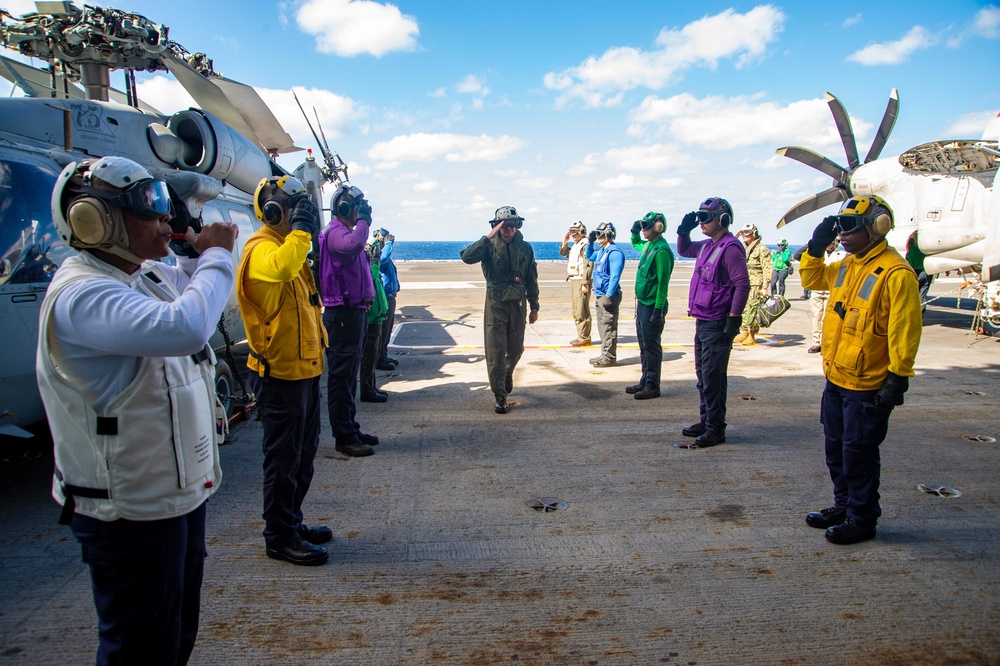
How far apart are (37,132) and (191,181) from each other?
2926 millimetres

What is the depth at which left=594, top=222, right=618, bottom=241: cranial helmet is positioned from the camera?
9.12 m

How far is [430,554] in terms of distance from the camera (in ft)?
11.1

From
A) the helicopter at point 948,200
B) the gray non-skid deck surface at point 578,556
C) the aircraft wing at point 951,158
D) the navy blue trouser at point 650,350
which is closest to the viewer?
the gray non-skid deck surface at point 578,556

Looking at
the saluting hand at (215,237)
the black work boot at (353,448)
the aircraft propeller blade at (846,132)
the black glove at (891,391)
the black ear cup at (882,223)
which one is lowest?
the black work boot at (353,448)

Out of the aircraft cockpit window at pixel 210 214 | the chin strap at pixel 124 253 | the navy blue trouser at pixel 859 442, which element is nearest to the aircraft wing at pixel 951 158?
the navy blue trouser at pixel 859 442

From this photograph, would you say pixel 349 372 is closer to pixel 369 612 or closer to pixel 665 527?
pixel 369 612

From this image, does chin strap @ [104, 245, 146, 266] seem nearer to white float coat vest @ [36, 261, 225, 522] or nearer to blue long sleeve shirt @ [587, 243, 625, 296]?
white float coat vest @ [36, 261, 225, 522]

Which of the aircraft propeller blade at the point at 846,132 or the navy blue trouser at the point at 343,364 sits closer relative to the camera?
the navy blue trouser at the point at 343,364

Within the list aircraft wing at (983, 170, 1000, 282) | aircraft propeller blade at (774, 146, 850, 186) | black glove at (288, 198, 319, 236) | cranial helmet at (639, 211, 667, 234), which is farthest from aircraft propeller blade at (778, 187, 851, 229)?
→ black glove at (288, 198, 319, 236)

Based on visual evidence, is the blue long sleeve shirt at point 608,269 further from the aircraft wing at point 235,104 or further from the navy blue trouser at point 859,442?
the aircraft wing at point 235,104

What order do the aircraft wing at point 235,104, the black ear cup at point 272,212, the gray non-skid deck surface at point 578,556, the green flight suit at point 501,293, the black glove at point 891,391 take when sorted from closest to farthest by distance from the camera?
the gray non-skid deck surface at point 578,556, the black ear cup at point 272,212, the black glove at point 891,391, the green flight suit at point 501,293, the aircraft wing at point 235,104

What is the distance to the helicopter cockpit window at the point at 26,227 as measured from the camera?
380cm

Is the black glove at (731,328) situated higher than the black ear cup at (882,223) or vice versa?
the black ear cup at (882,223)

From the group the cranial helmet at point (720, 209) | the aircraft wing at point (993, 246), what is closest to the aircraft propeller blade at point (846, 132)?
the aircraft wing at point (993, 246)
